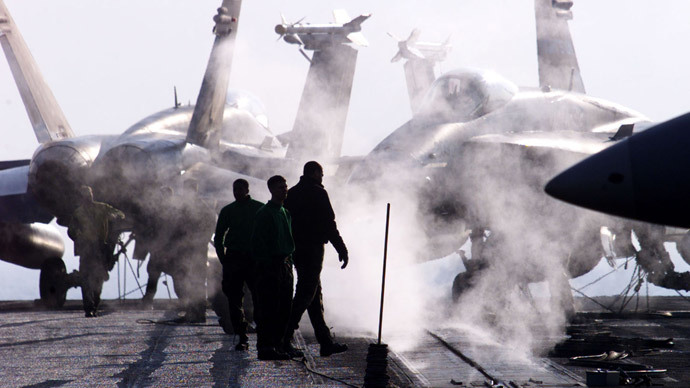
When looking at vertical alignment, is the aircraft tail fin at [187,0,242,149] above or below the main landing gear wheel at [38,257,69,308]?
above

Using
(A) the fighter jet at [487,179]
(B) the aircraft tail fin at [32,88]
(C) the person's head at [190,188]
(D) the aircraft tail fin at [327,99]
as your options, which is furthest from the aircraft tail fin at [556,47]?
(C) the person's head at [190,188]

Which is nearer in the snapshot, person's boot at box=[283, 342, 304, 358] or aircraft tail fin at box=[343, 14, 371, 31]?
person's boot at box=[283, 342, 304, 358]

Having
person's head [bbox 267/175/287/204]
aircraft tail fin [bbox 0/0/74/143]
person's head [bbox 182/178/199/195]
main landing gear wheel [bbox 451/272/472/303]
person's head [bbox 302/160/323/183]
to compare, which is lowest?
main landing gear wheel [bbox 451/272/472/303]

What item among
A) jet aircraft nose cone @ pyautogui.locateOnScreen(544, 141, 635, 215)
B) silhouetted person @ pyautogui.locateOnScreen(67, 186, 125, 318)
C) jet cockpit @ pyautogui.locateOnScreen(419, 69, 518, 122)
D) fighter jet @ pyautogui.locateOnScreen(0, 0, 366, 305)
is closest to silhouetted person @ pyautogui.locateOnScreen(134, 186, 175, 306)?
silhouetted person @ pyautogui.locateOnScreen(67, 186, 125, 318)

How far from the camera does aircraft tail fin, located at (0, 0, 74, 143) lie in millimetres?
24969

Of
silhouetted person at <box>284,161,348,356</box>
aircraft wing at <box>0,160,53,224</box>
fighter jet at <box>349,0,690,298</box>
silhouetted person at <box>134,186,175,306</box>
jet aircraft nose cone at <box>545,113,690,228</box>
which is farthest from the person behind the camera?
aircraft wing at <box>0,160,53,224</box>

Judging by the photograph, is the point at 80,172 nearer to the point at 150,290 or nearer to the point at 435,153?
the point at 150,290

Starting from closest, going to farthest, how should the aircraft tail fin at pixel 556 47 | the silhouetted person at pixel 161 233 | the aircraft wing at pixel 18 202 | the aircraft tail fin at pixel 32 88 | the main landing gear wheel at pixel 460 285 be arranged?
the silhouetted person at pixel 161 233
the main landing gear wheel at pixel 460 285
the aircraft tail fin at pixel 32 88
the aircraft wing at pixel 18 202
the aircraft tail fin at pixel 556 47

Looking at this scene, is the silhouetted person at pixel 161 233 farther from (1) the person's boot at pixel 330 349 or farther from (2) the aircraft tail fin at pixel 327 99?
(2) the aircraft tail fin at pixel 327 99

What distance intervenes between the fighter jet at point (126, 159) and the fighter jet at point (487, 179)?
13.2 ft

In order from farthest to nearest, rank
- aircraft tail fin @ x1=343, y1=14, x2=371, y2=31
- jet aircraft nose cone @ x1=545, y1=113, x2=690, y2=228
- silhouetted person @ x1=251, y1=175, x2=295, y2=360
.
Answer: aircraft tail fin @ x1=343, y1=14, x2=371, y2=31 → silhouetted person @ x1=251, y1=175, x2=295, y2=360 → jet aircraft nose cone @ x1=545, y1=113, x2=690, y2=228

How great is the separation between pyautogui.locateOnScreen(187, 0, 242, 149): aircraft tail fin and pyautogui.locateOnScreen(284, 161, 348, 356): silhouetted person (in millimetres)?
12565

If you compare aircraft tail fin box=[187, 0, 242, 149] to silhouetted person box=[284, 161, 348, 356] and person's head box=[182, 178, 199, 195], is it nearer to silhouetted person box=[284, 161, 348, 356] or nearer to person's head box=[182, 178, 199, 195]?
person's head box=[182, 178, 199, 195]

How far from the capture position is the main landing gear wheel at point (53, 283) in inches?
897
